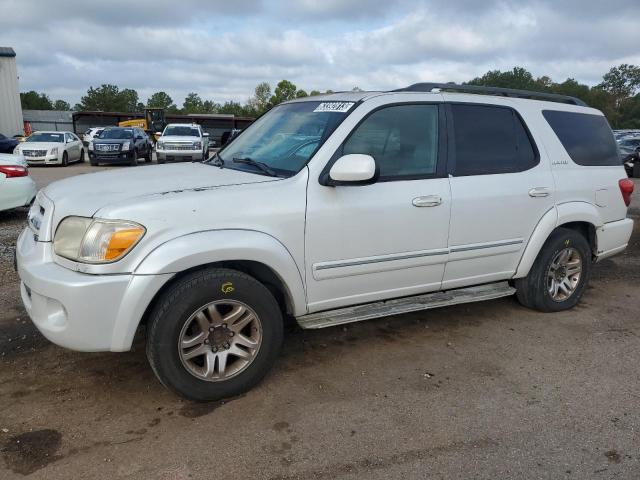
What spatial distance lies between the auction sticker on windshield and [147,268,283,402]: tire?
4.48 ft

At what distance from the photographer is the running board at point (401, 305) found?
3535 mm

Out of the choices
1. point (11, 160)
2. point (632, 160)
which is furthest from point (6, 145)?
point (632, 160)

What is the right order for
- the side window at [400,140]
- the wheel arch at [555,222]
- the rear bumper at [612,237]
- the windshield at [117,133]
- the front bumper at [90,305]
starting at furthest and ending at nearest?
1. the windshield at [117,133]
2. the rear bumper at [612,237]
3. the wheel arch at [555,222]
4. the side window at [400,140]
5. the front bumper at [90,305]

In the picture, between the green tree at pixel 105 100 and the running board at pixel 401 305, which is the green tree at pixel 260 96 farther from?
the running board at pixel 401 305

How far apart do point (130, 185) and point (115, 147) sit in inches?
725

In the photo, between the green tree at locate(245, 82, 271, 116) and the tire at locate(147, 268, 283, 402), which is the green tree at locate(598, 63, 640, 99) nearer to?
the green tree at locate(245, 82, 271, 116)

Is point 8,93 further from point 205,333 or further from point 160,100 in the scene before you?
point 160,100

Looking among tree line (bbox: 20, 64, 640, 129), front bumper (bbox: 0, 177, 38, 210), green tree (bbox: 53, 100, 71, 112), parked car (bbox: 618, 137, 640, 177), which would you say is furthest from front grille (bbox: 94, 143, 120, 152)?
green tree (bbox: 53, 100, 71, 112)

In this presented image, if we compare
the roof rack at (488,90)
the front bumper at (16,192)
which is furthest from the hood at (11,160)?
the roof rack at (488,90)

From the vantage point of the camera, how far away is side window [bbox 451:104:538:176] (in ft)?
13.3

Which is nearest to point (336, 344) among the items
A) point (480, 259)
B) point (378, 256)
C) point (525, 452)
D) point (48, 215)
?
point (378, 256)

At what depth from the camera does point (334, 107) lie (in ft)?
12.5

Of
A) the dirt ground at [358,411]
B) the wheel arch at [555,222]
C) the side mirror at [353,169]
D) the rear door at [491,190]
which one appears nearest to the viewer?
the dirt ground at [358,411]

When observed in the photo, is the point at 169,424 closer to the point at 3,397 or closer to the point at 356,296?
the point at 3,397
